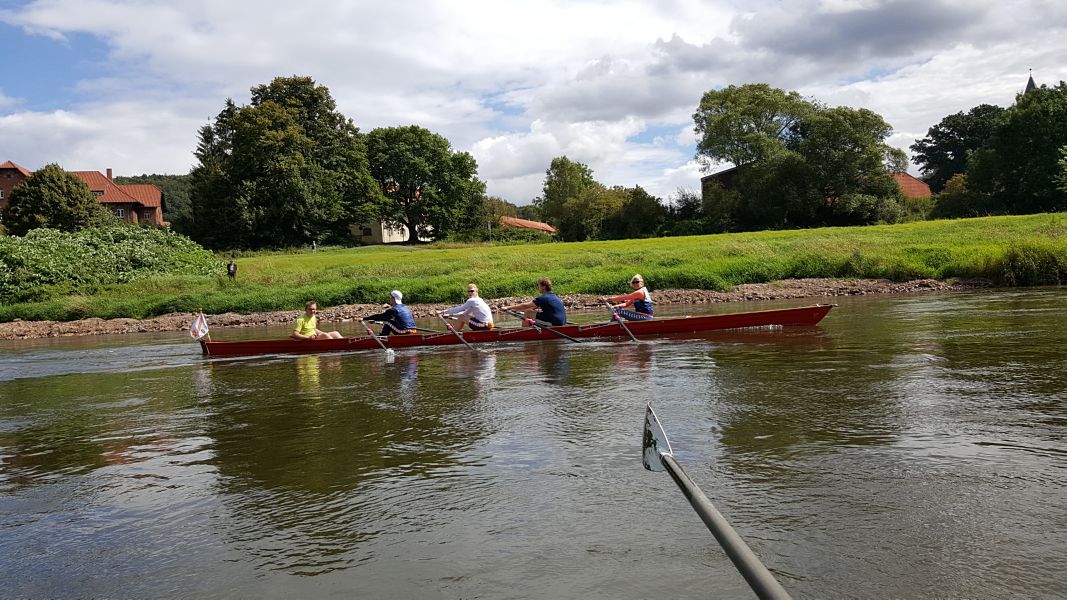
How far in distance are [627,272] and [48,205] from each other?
48.5 m

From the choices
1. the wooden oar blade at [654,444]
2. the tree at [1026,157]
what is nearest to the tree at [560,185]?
the tree at [1026,157]

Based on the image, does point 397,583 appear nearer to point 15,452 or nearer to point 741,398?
point 741,398

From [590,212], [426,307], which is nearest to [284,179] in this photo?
[590,212]

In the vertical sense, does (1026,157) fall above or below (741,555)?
above

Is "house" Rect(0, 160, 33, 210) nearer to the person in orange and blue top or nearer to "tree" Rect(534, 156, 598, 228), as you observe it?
"tree" Rect(534, 156, 598, 228)

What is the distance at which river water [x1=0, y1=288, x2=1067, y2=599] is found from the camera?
494 cm

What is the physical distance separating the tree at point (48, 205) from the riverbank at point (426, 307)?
33032 millimetres

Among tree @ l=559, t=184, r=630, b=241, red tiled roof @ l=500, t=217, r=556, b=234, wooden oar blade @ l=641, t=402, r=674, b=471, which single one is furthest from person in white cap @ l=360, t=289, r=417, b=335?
red tiled roof @ l=500, t=217, r=556, b=234

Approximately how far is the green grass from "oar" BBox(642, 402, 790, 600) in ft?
83.4

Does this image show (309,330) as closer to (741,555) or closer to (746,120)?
(741,555)

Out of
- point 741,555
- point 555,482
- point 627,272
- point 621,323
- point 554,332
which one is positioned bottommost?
point 555,482

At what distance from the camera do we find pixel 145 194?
9181 centimetres

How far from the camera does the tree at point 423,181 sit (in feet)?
237

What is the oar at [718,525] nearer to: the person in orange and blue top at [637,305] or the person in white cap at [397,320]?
the person in orange and blue top at [637,305]
